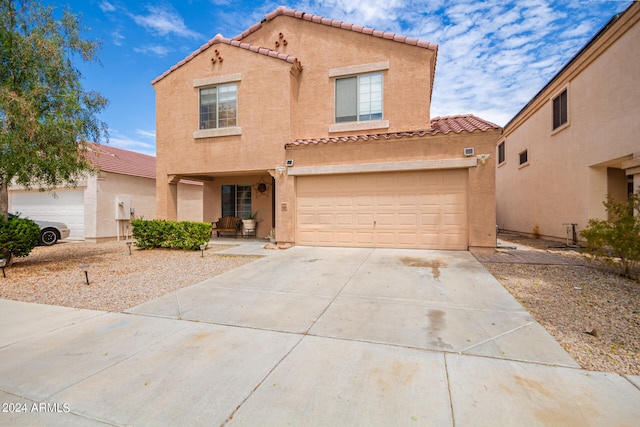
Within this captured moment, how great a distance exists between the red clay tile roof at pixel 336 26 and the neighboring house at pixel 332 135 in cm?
4

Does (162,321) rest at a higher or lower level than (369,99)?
lower

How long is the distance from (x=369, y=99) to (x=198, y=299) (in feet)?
29.6

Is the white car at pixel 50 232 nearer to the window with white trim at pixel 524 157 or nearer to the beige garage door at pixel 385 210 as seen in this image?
the beige garage door at pixel 385 210

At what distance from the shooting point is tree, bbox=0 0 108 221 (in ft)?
23.5

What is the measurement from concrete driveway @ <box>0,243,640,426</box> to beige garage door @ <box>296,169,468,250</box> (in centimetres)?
433

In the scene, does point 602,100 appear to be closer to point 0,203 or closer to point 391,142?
point 391,142

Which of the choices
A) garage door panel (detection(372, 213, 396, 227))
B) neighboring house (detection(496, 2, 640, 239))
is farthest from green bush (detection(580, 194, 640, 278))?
garage door panel (detection(372, 213, 396, 227))

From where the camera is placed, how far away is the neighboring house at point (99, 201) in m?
14.0

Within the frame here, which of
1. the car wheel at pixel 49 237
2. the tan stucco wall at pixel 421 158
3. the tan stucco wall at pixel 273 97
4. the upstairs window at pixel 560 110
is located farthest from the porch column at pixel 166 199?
the upstairs window at pixel 560 110

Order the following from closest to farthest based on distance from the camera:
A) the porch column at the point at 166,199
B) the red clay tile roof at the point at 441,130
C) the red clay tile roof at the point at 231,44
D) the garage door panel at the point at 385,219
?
the red clay tile roof at the point at 441,130 → the garage door panel at the point at 385,219 → the red clay tile roof at the point at 231,44 → the porch column at the point at 166,199

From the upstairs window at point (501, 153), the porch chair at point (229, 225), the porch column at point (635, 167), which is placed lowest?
the porch chair at point (229, 225)

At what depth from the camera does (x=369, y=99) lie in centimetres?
1116

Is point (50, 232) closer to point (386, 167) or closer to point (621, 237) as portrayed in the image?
point (386, 167)

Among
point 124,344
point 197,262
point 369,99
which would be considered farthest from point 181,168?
point 124,344
